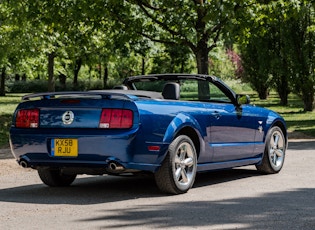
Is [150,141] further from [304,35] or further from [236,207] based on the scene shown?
[304,35]

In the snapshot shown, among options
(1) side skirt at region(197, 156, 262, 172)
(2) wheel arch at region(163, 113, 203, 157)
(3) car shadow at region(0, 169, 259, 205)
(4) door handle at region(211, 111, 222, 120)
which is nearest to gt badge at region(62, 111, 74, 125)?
(3) car shadow at region(0, 169, 259, 205)

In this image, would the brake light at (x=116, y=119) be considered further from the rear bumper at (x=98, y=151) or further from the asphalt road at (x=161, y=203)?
the asphalt road at (x=161, y=203)

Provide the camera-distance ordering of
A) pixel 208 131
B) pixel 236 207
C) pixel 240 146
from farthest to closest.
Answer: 1. pixel 240 146
2. pixel 208 131
3. pixel 236 207

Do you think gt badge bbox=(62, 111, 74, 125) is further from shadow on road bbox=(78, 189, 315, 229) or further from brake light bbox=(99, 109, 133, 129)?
shadow on road bbox=(78, 189, 315, 229)

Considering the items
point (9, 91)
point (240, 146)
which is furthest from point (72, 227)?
point (9, 91)

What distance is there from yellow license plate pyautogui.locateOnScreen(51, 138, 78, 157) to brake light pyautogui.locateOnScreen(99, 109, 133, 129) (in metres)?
0.37

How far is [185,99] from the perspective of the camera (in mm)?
8930

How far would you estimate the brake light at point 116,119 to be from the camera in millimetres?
7488

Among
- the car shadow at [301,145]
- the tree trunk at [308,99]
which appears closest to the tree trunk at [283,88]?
the tree trunk at [308,99]

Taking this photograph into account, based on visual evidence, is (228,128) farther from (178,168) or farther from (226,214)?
(226,214)

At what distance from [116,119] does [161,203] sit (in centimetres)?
104

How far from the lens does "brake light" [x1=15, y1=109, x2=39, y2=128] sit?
7.99m

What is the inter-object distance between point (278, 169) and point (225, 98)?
1.49 meters

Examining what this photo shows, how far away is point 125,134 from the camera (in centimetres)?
743
